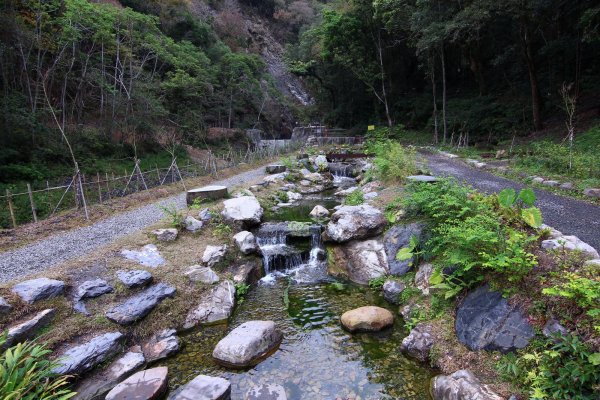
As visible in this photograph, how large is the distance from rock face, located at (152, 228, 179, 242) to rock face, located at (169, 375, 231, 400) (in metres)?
3.85

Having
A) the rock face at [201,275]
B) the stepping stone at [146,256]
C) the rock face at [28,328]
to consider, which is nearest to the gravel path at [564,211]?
the rock face at [201,275]

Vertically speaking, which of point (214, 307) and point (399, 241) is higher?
point (399, 241)

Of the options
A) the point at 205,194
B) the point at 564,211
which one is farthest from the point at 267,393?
the point at 205,194

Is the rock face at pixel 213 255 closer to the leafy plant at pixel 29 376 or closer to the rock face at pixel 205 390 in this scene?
the rock face at pixel 205 390

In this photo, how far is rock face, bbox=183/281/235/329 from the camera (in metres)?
5.61

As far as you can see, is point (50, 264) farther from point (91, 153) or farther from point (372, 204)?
point (91, 153)

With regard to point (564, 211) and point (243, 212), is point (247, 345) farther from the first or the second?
point (564, 211)

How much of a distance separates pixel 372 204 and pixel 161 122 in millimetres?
18790

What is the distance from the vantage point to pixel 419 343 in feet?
15.1

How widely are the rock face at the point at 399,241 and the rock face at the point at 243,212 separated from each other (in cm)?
368

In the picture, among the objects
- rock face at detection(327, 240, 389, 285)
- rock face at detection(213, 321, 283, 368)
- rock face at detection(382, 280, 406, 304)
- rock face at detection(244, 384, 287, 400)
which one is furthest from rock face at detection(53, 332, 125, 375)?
rock face at detection(382, 280, 406, 304)

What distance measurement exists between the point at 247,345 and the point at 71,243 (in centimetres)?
524

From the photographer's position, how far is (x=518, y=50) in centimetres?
2025

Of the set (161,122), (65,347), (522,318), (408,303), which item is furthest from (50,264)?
(161,122)
